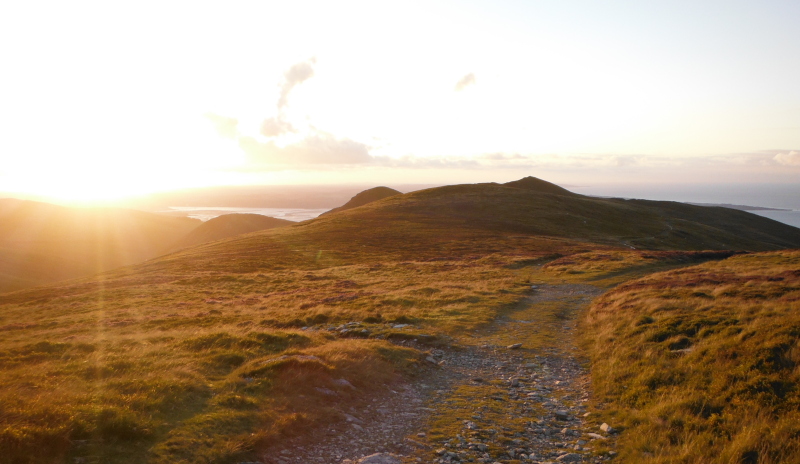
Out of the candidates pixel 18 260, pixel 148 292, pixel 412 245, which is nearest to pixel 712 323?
pixel 148 292

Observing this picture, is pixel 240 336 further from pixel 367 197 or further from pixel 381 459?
pixel 367 197

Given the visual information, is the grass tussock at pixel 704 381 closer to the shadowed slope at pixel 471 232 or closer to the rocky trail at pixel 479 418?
the rocky trail at pixel 479 418

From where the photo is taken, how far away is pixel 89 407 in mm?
8812

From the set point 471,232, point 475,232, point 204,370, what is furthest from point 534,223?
point 204,370

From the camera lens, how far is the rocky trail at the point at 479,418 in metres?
8.98

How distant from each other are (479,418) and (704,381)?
5.48 m

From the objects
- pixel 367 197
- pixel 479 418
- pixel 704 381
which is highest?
pixel 367 197

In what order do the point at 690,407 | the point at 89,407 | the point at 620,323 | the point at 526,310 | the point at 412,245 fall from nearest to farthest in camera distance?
the point at 89,407, the point at 690,407, the point at 620,323, the point at 526,310, the point at 412,245

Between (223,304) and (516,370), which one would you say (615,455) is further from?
(223,304)

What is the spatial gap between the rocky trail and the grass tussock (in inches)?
34.1

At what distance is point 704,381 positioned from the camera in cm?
1060

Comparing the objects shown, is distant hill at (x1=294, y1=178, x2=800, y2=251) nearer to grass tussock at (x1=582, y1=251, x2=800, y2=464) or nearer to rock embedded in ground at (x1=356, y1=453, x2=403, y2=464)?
grass tussock at (x1=582, y1=251, x2=800, y2=464)

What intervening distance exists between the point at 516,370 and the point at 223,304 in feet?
80.4

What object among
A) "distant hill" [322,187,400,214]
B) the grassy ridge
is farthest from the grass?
"distant hill" [322,187,400,214]
